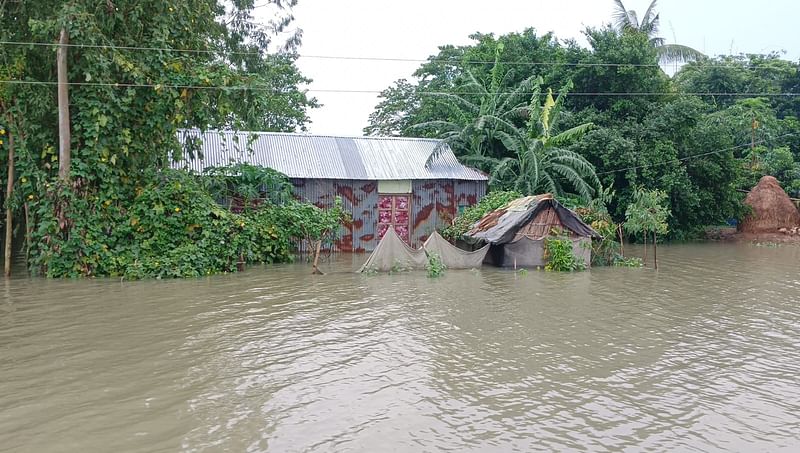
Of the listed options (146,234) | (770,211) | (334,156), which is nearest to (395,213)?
(334,156)

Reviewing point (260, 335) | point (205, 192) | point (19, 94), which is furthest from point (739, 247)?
point (19, 94)

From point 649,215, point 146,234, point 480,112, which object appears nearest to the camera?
point 146,234

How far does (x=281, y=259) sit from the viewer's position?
657 inches

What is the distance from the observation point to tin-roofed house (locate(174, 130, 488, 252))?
19.6 meters

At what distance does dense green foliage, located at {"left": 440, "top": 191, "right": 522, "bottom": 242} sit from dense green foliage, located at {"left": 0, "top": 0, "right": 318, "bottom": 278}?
22.5 ft

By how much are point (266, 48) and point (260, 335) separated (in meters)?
13.1

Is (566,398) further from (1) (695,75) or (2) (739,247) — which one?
(1) (695,75)

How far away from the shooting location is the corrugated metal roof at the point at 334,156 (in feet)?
63.9

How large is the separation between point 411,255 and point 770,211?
1904 cm

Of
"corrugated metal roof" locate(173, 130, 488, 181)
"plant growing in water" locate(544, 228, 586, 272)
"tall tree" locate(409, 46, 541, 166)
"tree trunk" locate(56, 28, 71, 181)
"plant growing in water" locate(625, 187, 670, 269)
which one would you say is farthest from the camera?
"tall tree" locate(409, 46, 541, 166)

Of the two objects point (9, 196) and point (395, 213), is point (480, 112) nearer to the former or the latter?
point (395, 213)

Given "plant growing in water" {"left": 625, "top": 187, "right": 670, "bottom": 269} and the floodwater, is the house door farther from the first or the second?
the floodwater

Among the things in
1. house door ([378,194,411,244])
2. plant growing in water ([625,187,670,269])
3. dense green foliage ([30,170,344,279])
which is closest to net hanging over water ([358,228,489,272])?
dense green foliage ([30,170,344,279])

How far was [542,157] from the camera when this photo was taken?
20.7 metres
